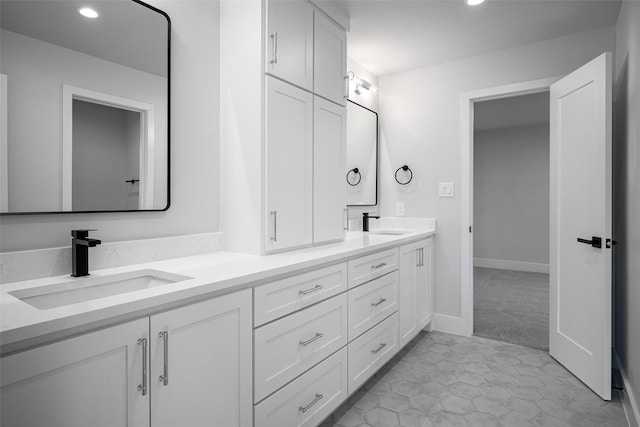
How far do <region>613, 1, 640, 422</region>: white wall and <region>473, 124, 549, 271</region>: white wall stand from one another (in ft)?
11.4

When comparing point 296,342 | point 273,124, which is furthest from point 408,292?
point 273,124

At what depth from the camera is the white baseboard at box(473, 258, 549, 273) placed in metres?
5.77

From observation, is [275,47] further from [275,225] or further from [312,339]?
[312,339]

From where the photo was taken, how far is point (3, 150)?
3.86 ft

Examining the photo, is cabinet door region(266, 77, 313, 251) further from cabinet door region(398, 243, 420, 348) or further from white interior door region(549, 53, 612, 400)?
white interior door region(549, 53, 612, 400)

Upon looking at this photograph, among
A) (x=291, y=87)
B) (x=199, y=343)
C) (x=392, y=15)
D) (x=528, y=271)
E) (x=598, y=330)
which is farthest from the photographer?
(x=528, y=271)

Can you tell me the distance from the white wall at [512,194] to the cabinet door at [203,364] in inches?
231

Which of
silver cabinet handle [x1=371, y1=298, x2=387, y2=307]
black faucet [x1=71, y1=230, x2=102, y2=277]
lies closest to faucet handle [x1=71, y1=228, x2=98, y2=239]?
black faucet [x1=71, y1=230, x2=102, y2=277]

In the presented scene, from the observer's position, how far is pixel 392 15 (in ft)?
8.01

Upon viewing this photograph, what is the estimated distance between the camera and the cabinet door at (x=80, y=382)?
31.1 inches

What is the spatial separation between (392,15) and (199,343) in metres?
2.36

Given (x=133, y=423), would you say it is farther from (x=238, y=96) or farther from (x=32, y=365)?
(x=238, y=96)

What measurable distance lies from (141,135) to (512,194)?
19.7 feet

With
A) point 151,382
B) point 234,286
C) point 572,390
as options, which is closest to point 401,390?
point 572,390
